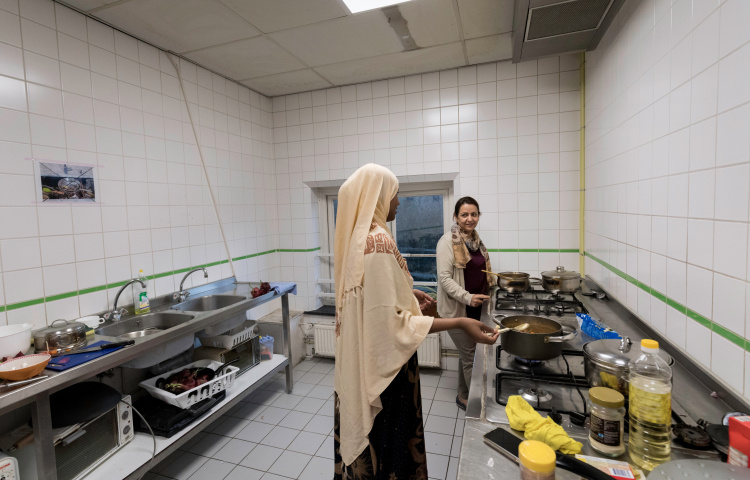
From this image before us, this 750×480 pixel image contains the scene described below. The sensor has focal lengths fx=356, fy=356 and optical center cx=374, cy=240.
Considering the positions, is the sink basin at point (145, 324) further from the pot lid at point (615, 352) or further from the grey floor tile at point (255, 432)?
the pot lid at point (615, 352)

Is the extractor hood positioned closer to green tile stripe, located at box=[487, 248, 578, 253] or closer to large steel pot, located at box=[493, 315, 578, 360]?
green tile stripe, located at box=[487, 248, 578, 253]

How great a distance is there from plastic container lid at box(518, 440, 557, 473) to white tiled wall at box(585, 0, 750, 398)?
0.59 m

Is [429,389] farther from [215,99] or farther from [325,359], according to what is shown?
[215,99]

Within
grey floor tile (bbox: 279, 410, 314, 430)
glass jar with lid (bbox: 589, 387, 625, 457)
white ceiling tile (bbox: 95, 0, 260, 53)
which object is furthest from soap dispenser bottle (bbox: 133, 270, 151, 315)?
glass jar with lid (bbox: 589, 387, 625, 457)

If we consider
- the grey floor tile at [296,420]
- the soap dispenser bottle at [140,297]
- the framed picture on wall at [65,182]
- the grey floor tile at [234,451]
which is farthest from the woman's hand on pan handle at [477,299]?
the framed picture on wall at [65,182]

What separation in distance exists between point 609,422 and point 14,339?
215 cm

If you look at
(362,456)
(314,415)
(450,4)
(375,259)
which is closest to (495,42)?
(450,4)

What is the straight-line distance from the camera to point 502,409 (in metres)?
1.02

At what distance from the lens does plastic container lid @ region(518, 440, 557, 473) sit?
674 mm

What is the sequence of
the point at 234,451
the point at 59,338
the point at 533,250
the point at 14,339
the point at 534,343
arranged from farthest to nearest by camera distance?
A: the point at 533,250 < the point at 234,451 < the point at 59,338 < the point at 14,339 < the point at 534,343

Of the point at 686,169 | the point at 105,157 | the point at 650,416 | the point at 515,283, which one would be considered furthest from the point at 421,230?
the point at 650,416

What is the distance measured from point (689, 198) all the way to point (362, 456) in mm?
1389

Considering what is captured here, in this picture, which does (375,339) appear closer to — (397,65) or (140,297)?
(140,297)

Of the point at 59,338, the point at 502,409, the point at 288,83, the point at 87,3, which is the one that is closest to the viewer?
the point at 502,409
